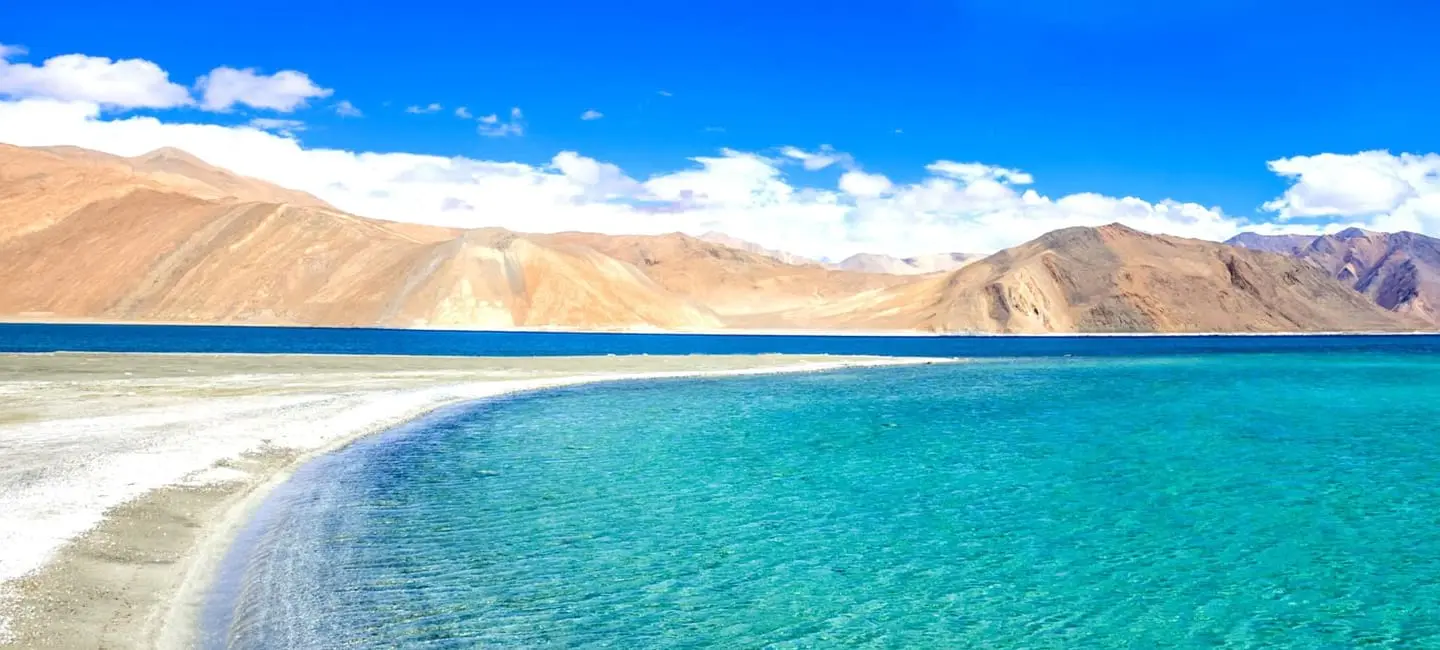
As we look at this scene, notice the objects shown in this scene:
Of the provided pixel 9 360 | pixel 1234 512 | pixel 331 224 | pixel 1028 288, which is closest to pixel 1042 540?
pixel 1234 512

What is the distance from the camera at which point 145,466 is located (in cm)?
1809

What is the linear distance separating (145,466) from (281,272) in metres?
151

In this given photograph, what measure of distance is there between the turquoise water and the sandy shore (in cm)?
79

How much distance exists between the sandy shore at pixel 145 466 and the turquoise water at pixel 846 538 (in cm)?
A: 79

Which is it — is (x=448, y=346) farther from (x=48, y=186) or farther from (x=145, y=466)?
(x=48, y=186)

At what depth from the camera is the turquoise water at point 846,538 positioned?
10883 mm

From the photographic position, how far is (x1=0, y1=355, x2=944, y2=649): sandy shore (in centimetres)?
1038

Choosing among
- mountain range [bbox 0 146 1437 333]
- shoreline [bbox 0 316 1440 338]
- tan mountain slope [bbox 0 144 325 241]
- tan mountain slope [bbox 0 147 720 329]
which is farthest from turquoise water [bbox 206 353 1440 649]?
tan mountain slope [bbox 0 144 325 241]

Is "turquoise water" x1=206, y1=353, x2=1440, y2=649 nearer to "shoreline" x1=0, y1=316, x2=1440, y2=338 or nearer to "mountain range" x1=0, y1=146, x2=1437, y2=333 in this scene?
"shoreline" x1=0, y1=316, x2=1440, y2=338

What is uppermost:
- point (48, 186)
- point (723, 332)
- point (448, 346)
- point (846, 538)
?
point (48, 186)

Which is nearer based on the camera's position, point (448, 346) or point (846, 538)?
point (846, 538)

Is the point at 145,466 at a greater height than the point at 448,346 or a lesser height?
lesser

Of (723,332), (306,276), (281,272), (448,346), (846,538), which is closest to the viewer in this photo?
(846,538)

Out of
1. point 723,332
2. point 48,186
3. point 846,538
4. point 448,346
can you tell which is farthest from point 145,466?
point 48,186
